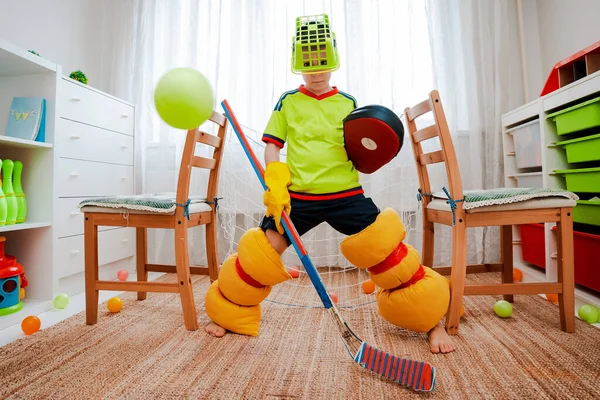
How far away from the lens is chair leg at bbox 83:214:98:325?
1356 millimetres

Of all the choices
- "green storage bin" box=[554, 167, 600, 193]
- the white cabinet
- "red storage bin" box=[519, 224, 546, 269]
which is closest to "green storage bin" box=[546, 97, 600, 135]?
"green storage bin" box=[554, 167, 600, 193]

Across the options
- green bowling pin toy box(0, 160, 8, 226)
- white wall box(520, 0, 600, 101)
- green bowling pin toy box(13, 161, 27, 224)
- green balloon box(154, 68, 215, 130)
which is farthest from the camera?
white wall box(520, 0, 600, 101)

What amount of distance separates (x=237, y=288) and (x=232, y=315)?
0.37 ft

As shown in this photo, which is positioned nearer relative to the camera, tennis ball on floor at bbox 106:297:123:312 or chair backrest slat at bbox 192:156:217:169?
chair backrest slat at bbox 192:156:217:169

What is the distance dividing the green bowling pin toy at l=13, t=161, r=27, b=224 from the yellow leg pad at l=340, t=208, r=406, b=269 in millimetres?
1418

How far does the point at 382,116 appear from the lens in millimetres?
1010

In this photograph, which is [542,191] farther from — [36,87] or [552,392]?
[36,87]

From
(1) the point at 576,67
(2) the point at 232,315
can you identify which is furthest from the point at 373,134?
(1) the point at 576,67

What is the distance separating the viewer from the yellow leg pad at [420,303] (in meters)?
1.10

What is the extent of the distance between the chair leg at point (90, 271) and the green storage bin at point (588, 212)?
197 cm

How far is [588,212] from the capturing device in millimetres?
1525

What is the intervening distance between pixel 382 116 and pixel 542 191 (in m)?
0.63

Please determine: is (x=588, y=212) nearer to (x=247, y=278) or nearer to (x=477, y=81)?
(x=477, y=81)

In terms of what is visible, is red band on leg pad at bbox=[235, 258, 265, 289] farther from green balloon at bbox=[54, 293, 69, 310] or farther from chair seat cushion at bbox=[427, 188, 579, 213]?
green balloon at bbox=[54, 293, 69, 310]
